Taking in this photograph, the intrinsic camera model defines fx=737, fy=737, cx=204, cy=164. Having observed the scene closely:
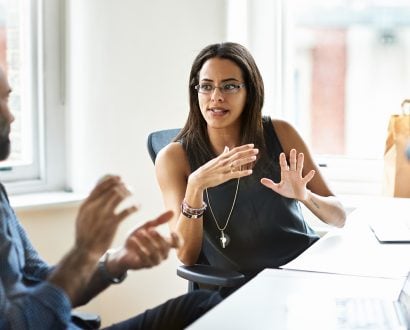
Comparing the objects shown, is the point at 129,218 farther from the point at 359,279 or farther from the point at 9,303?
the point at 359,279

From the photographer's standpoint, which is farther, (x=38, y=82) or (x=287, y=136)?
(x=287, y=136)

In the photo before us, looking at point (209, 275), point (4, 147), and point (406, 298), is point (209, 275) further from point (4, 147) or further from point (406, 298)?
point (4, 147)

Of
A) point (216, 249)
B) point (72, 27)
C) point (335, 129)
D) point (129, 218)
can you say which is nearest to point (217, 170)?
point (216, 249)

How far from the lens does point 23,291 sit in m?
0.77

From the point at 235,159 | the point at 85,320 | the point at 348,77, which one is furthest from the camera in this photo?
the point at 348,77

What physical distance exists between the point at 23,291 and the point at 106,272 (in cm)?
10

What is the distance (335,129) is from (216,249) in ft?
4.35

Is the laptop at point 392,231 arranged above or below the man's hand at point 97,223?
below

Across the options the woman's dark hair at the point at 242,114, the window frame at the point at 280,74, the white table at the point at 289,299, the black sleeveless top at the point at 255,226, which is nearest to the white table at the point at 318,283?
the white table at the point at 289,299

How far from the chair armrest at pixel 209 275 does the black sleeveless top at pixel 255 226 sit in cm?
8

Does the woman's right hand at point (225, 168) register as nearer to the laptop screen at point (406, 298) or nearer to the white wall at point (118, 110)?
the white wall at point (118, 110)

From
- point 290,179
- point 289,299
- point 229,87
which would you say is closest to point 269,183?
point 290,179

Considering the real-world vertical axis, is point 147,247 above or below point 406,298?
above

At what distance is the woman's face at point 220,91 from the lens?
1826 millimetres
